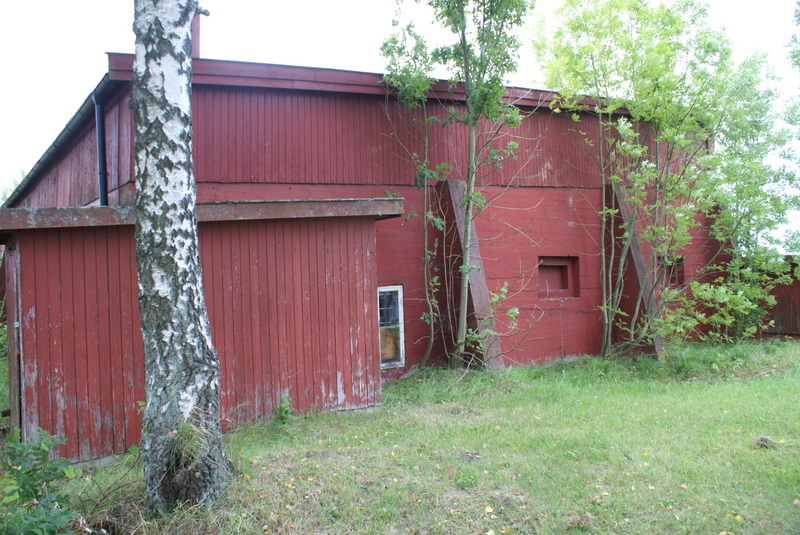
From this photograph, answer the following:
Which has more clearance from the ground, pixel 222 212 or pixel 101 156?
pixel 101 156

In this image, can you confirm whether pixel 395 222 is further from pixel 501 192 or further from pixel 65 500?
pixel 65 500

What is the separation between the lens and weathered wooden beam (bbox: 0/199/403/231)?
4984 mm

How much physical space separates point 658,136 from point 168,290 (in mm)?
8559

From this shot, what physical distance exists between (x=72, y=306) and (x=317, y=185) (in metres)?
3.85

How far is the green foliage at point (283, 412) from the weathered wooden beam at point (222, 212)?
1988 millimetres

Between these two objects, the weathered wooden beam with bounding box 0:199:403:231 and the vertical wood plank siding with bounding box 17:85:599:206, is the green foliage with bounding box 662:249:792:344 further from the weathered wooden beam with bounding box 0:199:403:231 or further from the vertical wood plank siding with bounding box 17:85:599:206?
the weathered wooden beam with bounding box 0:199:403:231

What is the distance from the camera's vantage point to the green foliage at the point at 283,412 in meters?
6.14

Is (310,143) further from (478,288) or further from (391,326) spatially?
(478,288)

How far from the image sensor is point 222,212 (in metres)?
5.88

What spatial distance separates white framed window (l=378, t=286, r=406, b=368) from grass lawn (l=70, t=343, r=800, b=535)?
937 mm

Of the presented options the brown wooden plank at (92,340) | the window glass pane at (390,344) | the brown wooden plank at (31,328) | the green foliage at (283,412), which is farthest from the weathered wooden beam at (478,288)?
the brown wooden plank at (31,328)

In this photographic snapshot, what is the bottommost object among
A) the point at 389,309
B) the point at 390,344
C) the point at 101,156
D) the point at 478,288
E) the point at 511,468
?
the point at 511,468

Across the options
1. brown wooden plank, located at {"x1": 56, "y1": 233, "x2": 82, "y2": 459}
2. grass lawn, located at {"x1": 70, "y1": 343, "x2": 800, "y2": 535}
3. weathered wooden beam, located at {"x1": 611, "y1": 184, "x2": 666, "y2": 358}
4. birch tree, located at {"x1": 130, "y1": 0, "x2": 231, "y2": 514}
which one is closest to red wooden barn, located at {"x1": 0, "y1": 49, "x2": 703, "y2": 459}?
brown wooden plank, located at {"x1": 56, "y1": 233, "x2": 82, "y2": 459}

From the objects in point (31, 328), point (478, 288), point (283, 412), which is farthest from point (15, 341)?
point (478, 288)
